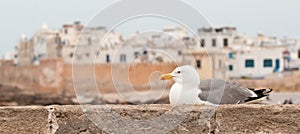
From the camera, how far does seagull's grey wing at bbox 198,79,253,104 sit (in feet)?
12.7

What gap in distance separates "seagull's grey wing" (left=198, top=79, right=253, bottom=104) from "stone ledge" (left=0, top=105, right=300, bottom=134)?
1.25ft

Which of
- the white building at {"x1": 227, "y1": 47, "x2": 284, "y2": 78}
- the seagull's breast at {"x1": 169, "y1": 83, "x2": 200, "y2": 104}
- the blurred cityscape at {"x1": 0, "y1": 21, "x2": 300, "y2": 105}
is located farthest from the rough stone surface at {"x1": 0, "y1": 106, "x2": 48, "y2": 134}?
the white building at {"x1": 227, "y1": 47, "x2": 284, "y2": 78}

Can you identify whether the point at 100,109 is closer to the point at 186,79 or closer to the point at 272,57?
the point at 186,79

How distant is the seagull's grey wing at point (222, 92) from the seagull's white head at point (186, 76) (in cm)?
9

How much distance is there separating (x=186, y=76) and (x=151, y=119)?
481mm

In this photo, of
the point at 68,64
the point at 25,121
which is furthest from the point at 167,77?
the point at 68,64

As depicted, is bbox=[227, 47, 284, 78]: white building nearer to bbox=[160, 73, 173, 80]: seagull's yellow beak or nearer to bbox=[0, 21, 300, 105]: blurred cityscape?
bbox=[0, 21, 300, 105]: blurred cityscape

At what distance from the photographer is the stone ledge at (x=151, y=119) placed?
3363mm

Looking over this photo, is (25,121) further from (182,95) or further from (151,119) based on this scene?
(182,95)

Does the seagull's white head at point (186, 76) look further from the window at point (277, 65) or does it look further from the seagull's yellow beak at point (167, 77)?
the window at point (277, 65)

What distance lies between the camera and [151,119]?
344cm

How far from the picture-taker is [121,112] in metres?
3.46

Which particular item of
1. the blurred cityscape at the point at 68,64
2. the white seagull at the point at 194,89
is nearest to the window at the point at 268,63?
the blurred cityscape at the point at 68,64

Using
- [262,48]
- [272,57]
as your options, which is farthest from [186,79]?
[262,48]
